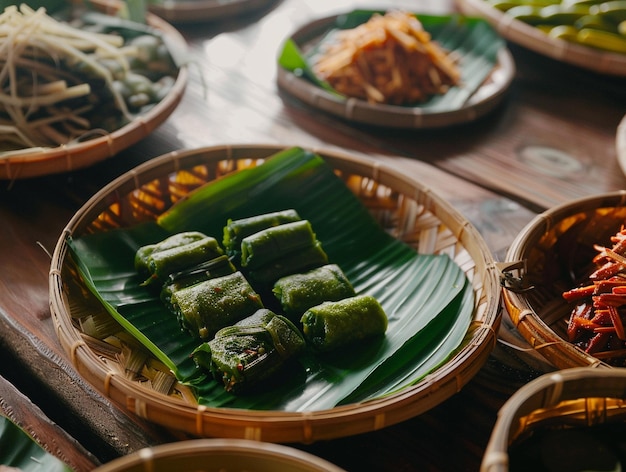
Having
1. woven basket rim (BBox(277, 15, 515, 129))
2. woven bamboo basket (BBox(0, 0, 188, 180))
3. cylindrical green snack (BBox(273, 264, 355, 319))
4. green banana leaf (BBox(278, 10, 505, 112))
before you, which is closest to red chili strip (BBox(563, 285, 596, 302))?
cylindrical green snack (BBox(273, 264, 355, 319))

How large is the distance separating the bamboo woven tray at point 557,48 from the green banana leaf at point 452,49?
0.32 feet

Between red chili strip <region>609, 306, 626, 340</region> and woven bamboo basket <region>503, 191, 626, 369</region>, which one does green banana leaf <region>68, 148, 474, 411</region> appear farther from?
red chili strip <region>609, 306, 626, 340</region>

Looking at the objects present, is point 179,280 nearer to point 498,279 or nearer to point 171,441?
point 171,441

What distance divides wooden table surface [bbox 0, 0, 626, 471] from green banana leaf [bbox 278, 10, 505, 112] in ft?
0.53

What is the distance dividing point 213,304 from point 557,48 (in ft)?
8.30

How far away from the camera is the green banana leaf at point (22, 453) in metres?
1.36

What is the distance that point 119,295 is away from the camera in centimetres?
184

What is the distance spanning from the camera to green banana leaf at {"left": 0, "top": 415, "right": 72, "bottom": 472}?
1362 mm

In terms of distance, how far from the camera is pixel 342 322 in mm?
1729

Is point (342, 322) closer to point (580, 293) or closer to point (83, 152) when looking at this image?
point (580, 293)

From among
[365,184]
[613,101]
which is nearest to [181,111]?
[365,184]

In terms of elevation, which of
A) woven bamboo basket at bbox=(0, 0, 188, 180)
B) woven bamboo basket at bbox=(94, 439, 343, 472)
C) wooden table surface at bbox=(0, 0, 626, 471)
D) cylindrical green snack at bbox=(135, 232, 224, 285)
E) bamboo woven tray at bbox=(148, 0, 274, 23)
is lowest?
wooden table surface at bbox=(0, 0, 626, 471)

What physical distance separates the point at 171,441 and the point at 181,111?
5.99 feet

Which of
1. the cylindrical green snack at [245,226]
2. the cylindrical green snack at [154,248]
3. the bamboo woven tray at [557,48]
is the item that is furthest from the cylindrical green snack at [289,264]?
the bamboo woven tray at [557,48]
